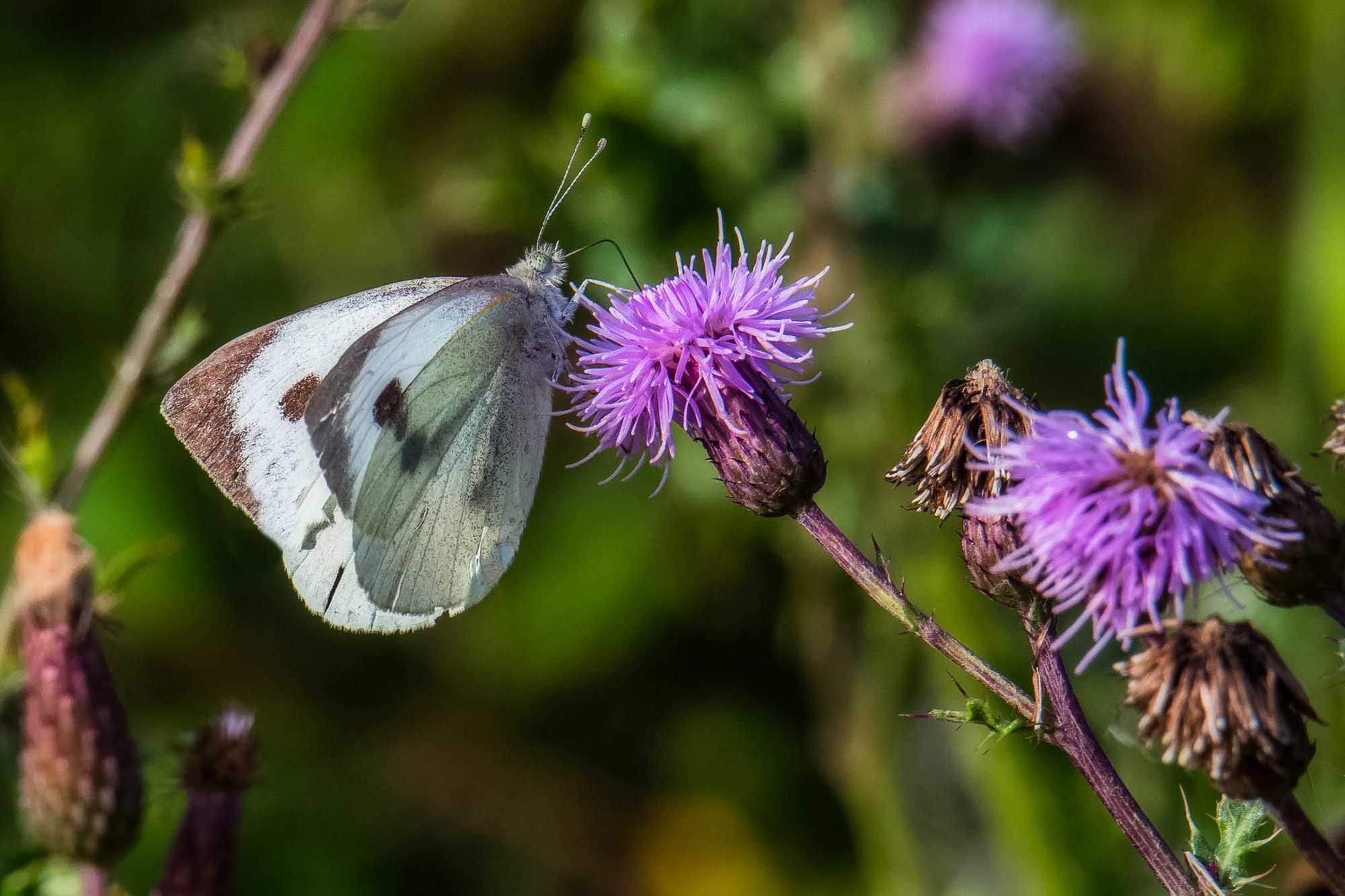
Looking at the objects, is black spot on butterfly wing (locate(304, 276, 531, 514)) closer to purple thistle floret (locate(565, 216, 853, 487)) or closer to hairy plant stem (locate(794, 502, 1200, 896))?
purple thistle floret (locate(565, 216, 853, 487))

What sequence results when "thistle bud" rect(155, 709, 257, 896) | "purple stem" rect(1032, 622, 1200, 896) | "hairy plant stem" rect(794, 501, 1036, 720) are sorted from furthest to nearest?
"thistle bud" rect(155, 709, 257, 896), "hairy plant stem" rect(794, 501, 1036, 720), "purple stem" rect(1032, 622, 1200, 896)

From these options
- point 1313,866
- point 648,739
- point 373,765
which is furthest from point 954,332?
point 1313,866

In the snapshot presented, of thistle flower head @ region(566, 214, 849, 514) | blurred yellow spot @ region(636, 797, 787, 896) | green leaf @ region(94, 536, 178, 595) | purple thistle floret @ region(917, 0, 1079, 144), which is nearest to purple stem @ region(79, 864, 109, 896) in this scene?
green leaf @ region(94, 536, 178, 595)

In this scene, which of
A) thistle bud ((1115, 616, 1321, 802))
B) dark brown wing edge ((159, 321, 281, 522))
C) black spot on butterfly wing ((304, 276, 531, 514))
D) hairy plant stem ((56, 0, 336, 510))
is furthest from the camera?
dark brown wing edge ((159, 321, 281, 522))

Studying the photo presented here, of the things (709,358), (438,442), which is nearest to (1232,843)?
(709,358)

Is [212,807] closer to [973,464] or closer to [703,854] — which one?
[973,464]

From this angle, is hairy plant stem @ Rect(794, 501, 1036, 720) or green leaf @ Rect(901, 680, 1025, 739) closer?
green leaf @ Rect(901, 680, 1025, 739)
